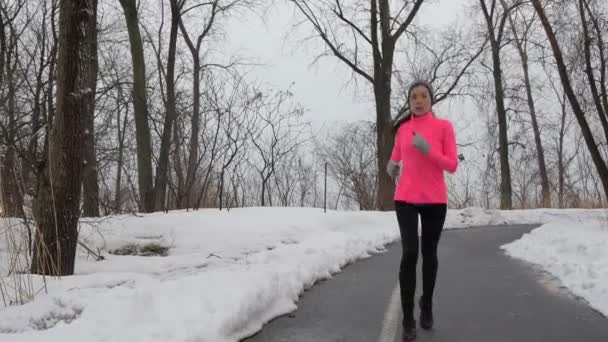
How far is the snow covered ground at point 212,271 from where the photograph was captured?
11.7 ft

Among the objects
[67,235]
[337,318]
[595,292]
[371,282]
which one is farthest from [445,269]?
[67,235]

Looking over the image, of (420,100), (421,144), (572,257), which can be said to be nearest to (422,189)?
(421,144)

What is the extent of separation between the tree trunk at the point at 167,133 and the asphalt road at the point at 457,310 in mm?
8586

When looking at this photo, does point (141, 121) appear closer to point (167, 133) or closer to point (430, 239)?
point (167, 133)

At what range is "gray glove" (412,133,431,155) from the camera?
4070 millimetres

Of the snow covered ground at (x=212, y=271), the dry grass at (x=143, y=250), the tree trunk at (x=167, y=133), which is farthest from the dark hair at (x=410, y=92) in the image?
the tree trunk at (x=167, y=133)

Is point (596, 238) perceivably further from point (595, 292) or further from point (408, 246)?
point (408, 246)

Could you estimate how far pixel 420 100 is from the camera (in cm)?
438

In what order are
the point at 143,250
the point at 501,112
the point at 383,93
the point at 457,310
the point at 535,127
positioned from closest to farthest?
1. the point at 457,310
2. the point at 143,250
3. the point at 383,93
4. the point at 501,112
5. the point at 535,127

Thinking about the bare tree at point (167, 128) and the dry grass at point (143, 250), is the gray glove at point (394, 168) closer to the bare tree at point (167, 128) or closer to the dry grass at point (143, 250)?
the dry grass at point (143, 250)

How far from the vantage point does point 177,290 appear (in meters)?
4.30

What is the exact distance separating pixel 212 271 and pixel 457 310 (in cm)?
266

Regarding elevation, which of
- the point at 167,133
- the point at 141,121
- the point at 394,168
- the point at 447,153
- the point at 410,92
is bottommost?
the point at 394,168

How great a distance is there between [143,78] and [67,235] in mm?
9945
